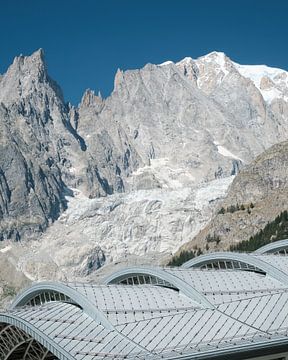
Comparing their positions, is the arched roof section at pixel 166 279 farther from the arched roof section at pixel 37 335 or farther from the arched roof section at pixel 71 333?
the arched roof section at pixel 37 335

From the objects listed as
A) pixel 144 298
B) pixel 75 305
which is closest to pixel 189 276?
pixel 144 298

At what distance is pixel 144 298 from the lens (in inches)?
2387

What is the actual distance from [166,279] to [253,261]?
12042 millimetres

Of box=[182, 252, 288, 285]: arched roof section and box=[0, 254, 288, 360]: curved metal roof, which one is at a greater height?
box=[182, 252, 288, 285]: arched roof section

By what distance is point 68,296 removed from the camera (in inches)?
2297

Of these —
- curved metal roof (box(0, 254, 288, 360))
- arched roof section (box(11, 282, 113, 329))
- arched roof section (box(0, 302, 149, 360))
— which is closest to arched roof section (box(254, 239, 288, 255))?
curved metal roof (box(0, 254, 288, 360))

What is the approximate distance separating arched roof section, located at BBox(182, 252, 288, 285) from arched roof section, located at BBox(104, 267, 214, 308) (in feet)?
36.5

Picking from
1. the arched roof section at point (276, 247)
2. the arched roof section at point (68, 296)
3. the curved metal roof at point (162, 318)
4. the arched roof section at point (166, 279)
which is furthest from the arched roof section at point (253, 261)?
the arched roof section at point (68, 296)

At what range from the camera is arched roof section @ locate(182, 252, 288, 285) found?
70.2 metres

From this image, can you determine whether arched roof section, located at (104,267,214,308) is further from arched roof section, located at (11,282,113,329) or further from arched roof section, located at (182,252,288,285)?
arched roof section, located at (182,252,288,285)

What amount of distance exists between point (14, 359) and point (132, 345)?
17.5m

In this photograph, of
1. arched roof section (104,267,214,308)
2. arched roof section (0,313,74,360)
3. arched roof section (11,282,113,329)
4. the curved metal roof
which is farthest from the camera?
arched roof section (104,267,214,308)

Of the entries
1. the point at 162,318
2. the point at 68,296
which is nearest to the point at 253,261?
the point at 162,318

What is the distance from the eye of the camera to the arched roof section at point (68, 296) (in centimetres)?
5412
